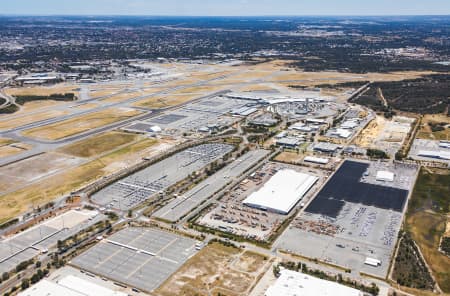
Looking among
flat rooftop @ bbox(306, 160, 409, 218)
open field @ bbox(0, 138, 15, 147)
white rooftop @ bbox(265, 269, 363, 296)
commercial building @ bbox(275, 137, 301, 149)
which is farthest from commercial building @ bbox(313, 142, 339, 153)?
open field @ bbox(0, 138, 15, 147)

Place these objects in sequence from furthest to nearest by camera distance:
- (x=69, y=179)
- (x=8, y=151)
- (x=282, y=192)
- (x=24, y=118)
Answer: (x=24, y=118), (x=8, y=151), (x=69, y=179), (x=282, y=192)

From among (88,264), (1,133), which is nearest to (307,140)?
Answer: (88,264)

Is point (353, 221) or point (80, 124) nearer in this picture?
point (353, 221)

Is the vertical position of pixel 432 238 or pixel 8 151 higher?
pixel 8 151

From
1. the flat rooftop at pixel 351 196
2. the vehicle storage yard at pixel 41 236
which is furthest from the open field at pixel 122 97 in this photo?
the flat rooftop at pixel 351 196

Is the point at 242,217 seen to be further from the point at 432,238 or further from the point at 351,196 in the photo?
the point at 432,238

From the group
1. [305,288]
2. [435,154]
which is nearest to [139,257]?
[305,288]

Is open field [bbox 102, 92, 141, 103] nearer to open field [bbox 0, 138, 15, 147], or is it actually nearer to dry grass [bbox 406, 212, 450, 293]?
open field [bbox 0, 138, 15, 147]

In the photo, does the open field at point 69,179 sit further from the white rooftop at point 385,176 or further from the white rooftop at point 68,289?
the white rooftop at point 385,176
